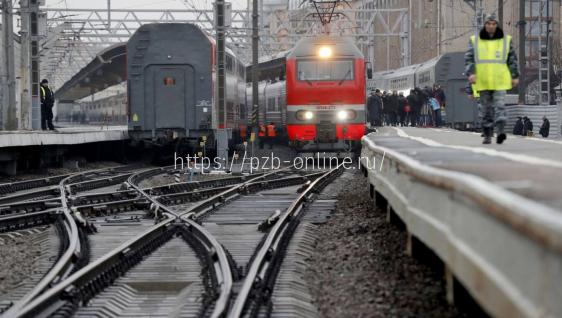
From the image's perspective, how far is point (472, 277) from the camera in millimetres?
4691

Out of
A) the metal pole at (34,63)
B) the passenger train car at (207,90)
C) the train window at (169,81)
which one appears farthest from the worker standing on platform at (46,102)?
the train window at (169,81)

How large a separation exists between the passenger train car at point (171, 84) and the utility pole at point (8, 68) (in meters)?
5.36

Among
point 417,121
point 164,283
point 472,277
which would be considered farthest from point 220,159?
point 472,277

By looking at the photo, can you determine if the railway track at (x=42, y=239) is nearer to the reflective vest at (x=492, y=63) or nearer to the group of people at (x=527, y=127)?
the reflective vest at (x=492, y=63)

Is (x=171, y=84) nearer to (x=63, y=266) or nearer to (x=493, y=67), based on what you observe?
(x=493, y=67)

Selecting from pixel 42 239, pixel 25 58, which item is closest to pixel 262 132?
pixel 25 58

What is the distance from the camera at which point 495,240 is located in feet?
13.8

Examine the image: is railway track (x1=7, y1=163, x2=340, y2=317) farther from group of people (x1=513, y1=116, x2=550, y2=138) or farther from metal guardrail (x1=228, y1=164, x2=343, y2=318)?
group of people (x1=513, y1=116, x2=550, y2=138)

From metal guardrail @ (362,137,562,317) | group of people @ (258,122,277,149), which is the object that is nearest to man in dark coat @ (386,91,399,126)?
group of people @ (258,122,277,149)

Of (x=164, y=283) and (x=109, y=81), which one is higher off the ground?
(x=109, y=81)

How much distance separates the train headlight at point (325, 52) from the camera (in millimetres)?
28656

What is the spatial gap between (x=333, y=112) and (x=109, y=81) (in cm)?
2301

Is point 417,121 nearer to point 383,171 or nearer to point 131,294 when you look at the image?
point 383,171

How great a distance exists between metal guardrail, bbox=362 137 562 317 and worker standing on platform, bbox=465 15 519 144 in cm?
522
